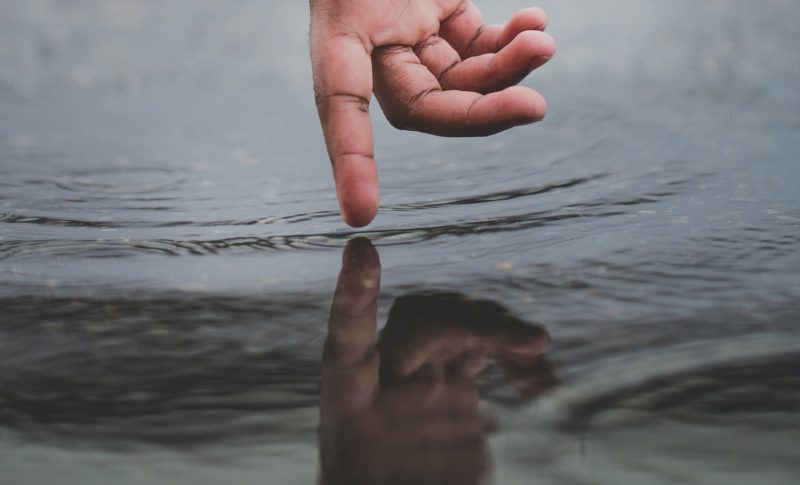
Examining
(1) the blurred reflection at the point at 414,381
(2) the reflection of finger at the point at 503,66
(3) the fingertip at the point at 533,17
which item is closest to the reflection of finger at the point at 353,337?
(1) the blurred reflection at the point at 414,381

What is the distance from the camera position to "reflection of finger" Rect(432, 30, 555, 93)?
181 centimetres

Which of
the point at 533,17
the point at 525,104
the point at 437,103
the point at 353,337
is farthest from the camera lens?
the point at 533,17

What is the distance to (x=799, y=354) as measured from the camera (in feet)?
3.96

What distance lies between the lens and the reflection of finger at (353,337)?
1125mm

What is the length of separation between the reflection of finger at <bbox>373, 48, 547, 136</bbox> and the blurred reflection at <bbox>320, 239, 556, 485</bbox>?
394 millimetres

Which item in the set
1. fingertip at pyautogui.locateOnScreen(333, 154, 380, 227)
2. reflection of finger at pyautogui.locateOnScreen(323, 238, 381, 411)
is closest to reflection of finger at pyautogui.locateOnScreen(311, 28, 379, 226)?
fingertip at pyautogui.locateOnScreen(333, 154, 380, 227)

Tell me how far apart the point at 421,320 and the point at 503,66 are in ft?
2.35

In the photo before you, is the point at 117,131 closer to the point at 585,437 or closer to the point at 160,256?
the point at 160,256

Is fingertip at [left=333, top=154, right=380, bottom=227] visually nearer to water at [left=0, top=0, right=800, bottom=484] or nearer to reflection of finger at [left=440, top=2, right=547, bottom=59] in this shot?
water at [left=0, top=0, right=800, bottom=484]

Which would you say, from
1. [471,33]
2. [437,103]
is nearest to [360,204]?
[437,103]

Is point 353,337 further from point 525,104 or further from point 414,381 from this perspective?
point 525,104

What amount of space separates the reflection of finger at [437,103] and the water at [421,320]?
0.26 m

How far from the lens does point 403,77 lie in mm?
1875

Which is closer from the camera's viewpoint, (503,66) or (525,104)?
(525,104)
